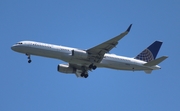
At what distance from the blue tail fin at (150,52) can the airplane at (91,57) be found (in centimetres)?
16

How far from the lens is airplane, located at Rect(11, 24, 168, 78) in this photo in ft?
162

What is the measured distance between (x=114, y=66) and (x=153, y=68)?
557 cm

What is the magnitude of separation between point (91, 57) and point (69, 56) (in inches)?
125

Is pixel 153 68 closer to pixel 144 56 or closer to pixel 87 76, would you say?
pixel 144 56

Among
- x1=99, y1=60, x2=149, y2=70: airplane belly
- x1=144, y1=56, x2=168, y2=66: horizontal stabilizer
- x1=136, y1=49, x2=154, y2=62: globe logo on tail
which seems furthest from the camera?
x1=136, y1=49, x2=154, y2=62: globe logo on tail

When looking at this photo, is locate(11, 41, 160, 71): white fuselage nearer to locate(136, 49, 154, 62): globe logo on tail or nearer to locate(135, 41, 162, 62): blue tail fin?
locate(136, 49, 154, 62): globe logo on tail

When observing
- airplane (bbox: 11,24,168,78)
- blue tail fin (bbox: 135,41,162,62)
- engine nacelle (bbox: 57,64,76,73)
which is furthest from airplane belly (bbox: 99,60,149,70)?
engine nacelle (bbox: 57,64,76,73)

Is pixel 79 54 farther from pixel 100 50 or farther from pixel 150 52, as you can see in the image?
pixel 150 52

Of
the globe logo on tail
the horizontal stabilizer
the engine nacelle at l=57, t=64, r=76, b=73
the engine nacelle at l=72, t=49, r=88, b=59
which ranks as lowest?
the engine nacelle at l=57, t=64, r=76, b=73

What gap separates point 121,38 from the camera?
46844 mm

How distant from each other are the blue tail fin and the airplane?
0.16m

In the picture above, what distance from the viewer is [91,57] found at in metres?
50.8

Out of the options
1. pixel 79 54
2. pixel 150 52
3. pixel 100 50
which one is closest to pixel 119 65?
pixel 100 50

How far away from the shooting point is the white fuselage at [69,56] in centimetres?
4934
